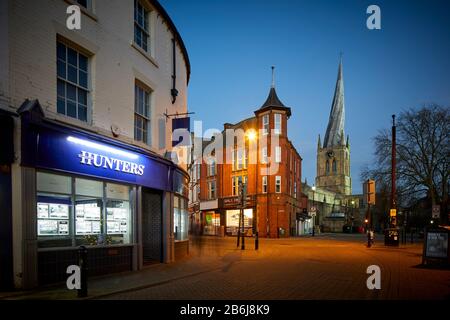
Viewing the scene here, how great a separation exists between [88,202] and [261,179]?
30.2m

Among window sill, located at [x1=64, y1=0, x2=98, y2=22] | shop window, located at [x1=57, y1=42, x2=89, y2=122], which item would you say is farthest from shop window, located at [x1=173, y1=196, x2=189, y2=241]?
window sill, located at [x1=64, y1=0, x2=98, y2=22]

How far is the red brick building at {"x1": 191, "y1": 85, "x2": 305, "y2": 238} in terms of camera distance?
3825cm

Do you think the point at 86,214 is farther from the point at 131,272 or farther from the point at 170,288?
the point at 170,288

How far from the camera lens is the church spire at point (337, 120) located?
108744 mm

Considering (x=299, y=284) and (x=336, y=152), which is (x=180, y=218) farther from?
(x=336, y=152)

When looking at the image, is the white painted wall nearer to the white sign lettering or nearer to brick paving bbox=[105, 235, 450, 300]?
the white sign lettering

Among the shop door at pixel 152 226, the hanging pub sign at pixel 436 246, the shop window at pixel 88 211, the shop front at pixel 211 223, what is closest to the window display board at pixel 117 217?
the shop window at pixel 88 211

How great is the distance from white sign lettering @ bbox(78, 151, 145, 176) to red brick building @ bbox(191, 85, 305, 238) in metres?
24.3

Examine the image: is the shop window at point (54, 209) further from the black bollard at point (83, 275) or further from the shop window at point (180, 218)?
the shop window at point (180, 218)

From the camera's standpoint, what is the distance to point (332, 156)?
4397 inches

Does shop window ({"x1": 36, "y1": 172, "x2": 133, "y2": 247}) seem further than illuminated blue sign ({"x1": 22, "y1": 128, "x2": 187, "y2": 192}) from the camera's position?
Yes

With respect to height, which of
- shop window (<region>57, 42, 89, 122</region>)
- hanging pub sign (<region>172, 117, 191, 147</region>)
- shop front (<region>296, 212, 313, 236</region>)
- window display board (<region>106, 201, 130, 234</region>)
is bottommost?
shop front (<region>296, 212, 313, 236</region>)

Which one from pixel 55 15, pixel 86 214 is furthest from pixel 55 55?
pixel 86 214
